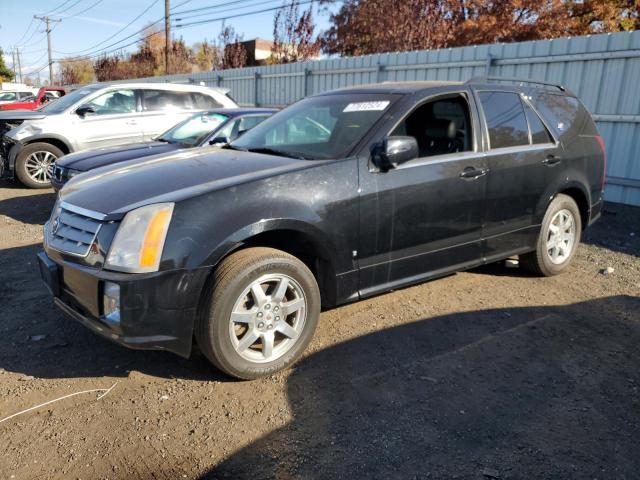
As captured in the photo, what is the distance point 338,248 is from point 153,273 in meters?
1.19

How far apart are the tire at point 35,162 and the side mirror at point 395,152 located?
742cm

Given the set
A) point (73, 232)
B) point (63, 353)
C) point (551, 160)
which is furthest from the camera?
point (551, 160)

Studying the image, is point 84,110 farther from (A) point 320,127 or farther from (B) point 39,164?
(A) point 320,127

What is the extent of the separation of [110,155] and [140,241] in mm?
4448

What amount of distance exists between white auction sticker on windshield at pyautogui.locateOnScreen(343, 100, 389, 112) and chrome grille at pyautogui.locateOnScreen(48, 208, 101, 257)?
205 cm

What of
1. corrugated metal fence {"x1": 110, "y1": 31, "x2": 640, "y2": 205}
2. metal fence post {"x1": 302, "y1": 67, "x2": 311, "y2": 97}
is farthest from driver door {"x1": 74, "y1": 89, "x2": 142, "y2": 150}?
metal fence post {"x1": 302, "y1": 67, "x2": 311, "y2": 97}

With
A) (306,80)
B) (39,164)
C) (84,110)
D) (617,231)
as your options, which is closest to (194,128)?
(84,110)

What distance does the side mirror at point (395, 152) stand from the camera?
3463 mm

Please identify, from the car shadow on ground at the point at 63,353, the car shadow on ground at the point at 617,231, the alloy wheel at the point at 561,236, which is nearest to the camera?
the car shadow on ground at the point at 63,353

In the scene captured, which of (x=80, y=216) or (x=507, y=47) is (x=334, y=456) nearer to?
(x=80, y=216)

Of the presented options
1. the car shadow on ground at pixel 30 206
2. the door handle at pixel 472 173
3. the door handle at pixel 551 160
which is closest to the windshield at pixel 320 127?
the door handle at pixel 472 173

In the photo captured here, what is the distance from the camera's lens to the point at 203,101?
9.93 meters

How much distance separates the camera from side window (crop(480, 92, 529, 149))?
14.2 feet

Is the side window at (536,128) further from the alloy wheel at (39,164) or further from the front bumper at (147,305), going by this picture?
the alloy wheel at (39,164)
